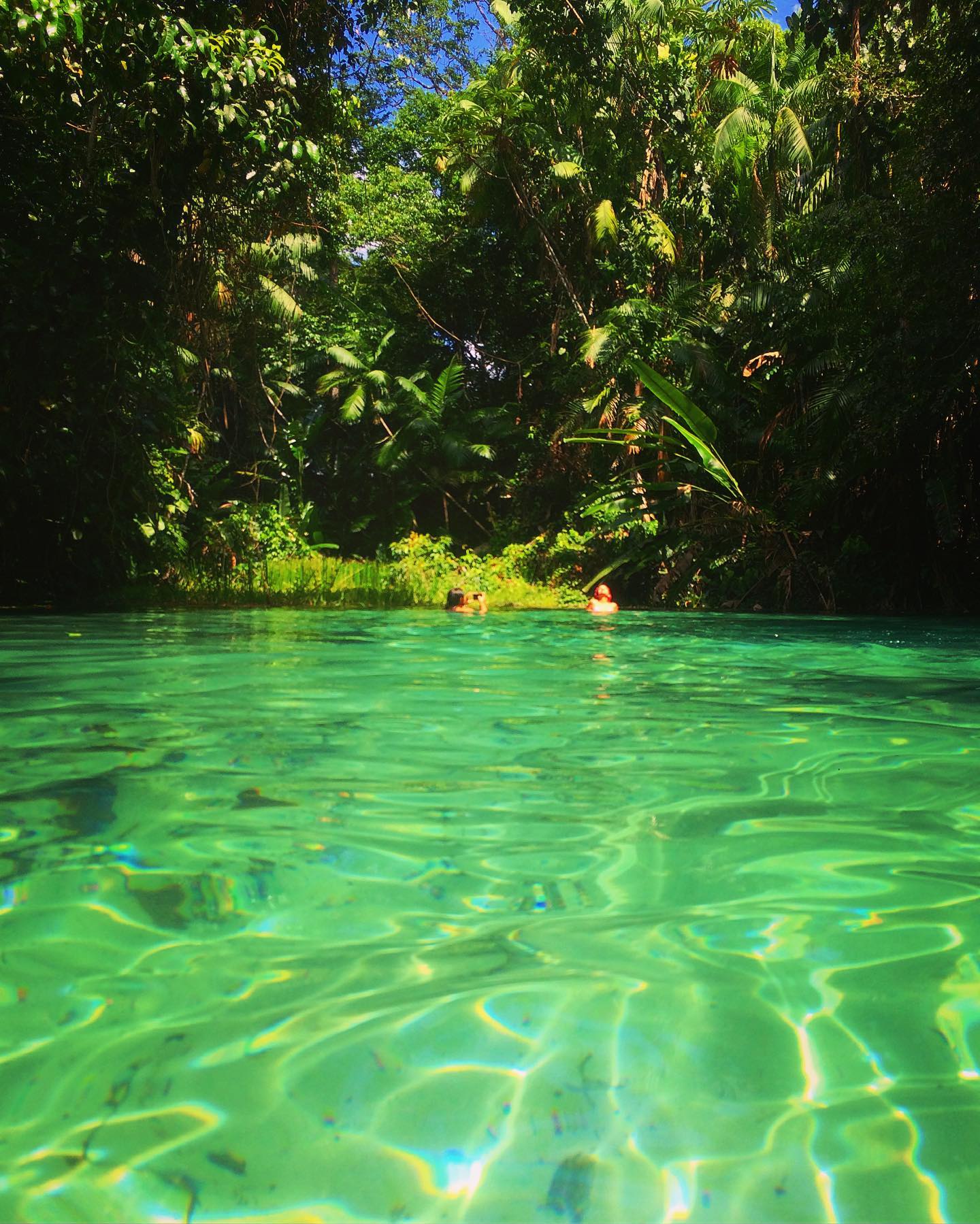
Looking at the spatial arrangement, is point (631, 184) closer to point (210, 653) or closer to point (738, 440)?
point (738, 440)

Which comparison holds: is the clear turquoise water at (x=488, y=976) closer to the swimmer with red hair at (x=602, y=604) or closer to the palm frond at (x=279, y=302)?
the swimmer with red hair at (x=602, y=604)

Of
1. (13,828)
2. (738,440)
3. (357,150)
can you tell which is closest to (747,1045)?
(13,828)

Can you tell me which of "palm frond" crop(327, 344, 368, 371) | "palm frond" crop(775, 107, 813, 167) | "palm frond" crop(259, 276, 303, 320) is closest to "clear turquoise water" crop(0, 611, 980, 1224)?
"palm frond" crop(259, 276, 303, 320)

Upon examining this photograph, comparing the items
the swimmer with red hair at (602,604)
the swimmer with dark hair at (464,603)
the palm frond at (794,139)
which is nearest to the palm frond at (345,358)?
the palm frond at (794,139)

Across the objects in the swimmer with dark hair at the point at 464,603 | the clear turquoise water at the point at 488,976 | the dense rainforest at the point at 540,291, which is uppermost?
the dense rainforest at the point at 540,291

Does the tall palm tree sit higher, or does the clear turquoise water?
the tall palm tree

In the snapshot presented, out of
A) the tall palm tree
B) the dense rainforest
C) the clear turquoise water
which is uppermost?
the tall palm tree

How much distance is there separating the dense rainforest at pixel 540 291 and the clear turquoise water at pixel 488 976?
6.18 meters

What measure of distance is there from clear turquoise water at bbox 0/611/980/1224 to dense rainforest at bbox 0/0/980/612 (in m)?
6.18

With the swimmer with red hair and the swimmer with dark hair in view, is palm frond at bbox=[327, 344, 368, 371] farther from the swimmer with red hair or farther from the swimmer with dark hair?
the swimmer with red hair

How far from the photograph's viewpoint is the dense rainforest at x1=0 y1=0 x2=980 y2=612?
10.4m

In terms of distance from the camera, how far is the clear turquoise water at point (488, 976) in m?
1.22

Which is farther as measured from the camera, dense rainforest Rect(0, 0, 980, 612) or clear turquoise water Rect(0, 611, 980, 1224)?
dense rainforest Rect(0, 0, 980, 612)

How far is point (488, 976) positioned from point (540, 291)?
23484 millimetres
